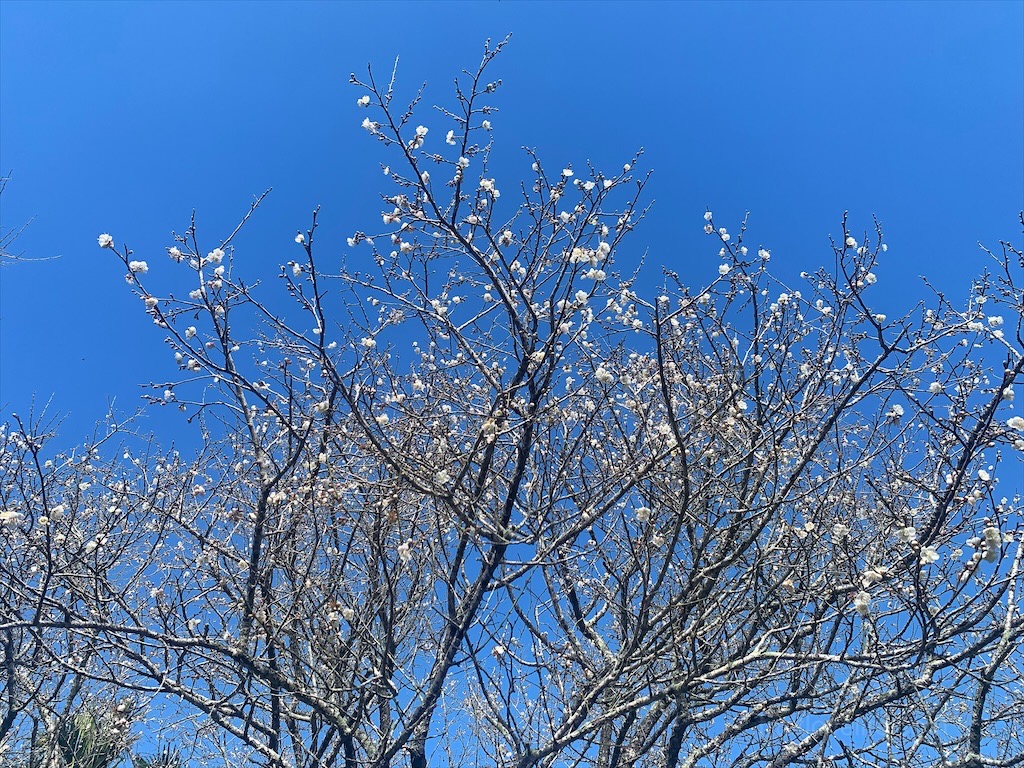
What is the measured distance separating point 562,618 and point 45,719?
6.41 metres

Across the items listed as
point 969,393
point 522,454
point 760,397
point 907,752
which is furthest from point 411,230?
point 907,752

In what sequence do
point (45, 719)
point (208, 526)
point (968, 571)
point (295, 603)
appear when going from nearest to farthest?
point (968, 571), point (295, 603), point (208, 526), point (45, 719)

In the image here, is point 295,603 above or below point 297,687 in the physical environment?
above

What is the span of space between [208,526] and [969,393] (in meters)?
6.50

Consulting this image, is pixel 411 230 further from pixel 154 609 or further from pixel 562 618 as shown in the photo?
pixel 154 609

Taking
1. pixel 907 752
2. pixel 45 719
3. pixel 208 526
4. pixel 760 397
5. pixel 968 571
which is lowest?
pixel 45 719

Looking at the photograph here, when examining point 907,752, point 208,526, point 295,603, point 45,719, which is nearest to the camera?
point 907,752

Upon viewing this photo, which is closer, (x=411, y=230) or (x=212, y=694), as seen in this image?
(x=411, y=230)

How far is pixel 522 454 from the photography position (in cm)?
480

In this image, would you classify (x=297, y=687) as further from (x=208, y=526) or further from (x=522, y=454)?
(x=522, y=454)

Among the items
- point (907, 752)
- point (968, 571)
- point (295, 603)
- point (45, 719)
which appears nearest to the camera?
point (968, 571)

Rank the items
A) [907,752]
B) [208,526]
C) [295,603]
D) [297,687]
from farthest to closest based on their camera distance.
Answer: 1. [208,526]
2. [297,687]
3. [295,603]
4. [907,752]

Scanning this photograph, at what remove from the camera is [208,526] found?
6355 millimetres

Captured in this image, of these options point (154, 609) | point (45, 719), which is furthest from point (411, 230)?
point (45, 719)
